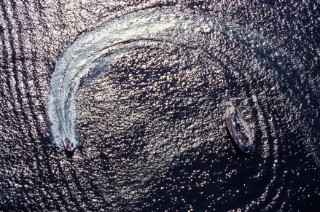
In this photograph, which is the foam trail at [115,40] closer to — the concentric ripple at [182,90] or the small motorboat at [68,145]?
the concentric ripple at [182,90]

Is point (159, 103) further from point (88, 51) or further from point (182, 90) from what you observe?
point (88, 51)

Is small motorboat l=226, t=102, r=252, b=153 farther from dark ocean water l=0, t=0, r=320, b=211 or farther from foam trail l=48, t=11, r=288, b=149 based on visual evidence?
foam trail l=48, t=11, r=288, b=149

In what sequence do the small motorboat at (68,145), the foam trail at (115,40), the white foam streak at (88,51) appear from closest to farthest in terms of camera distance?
the small motorboat at (68,145) < the white foam streak at (88,51) < the foam trail at (115,40)

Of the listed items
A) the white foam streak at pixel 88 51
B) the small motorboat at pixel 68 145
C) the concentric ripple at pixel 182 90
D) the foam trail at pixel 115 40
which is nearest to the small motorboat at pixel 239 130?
the concentric ripple at pixel 182 90

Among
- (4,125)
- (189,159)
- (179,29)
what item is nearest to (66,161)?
(4,125)

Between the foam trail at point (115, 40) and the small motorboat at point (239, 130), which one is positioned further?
the foam trail at point (115, 40)

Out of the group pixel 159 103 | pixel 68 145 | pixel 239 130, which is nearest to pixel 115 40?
pixel 159 103

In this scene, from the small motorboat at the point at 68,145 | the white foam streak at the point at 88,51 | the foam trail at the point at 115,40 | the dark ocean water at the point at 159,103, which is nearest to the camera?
the dark ocean water at the point at 159,103

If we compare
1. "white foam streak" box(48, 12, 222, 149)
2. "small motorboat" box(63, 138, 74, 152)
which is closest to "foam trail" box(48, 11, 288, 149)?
"white foam streak" box(48, 12, 222, 149)
